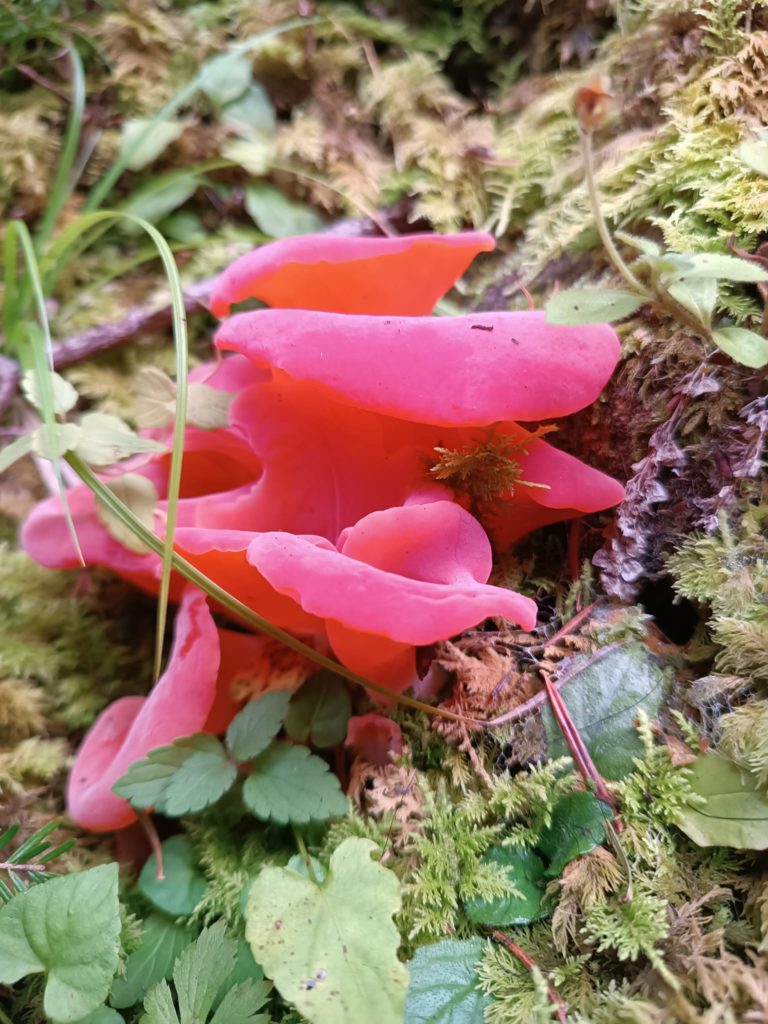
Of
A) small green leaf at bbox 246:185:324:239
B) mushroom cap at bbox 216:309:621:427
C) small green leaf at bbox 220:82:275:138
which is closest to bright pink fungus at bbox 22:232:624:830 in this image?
mushroom cap at bbox 216:309:621:427

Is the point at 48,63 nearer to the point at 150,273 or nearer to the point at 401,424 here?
the point at 150,273

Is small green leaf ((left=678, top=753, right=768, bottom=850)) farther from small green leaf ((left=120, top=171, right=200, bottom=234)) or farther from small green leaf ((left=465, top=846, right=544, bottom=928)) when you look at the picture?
small green leaf ((left=120, top=171, right=200, bottom=234))

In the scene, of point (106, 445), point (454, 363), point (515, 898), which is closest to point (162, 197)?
point (106, 445)

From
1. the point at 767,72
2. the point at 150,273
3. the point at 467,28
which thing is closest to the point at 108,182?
the point at 150,273

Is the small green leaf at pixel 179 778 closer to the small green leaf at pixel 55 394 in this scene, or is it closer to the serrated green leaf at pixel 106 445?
the serrated green leaf at pixel 106 445

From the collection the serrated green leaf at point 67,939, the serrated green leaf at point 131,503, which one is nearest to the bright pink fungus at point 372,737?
the serrated green leaf at point 67,939

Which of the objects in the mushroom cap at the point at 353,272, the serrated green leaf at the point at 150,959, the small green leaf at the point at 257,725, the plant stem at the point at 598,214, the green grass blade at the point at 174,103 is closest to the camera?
the plant stem at the point at 598,214

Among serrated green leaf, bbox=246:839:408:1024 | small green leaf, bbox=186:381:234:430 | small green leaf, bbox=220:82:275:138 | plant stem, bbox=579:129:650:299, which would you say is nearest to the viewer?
serrated green leaf, bbox=246:839:408:1024
